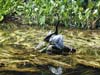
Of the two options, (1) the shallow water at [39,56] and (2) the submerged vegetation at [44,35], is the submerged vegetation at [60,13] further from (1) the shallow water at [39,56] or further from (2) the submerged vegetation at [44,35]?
(1) the shallow water at [39,56]

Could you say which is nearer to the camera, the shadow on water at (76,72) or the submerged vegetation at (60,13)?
the shadow on water at (76,72)

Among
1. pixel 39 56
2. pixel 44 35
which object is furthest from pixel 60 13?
pixel 39 56

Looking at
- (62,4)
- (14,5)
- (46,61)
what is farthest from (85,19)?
(46,61)

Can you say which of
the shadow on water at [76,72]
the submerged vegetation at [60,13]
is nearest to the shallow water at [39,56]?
the shadow on water at [76,72]

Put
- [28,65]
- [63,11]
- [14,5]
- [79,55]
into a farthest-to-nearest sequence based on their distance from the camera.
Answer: [14,5]
[63,11]
[79,55]
[28,65]

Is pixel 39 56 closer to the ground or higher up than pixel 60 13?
closer to the ground

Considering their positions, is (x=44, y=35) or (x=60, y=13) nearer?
(x=44, y=35)

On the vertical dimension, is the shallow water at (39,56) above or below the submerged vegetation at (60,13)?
below

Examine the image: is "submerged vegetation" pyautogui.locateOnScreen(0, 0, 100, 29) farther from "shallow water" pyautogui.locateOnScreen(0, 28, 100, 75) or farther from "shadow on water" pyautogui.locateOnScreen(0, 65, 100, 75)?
"shadow on water" pyautogui.locateOnScreen(0, 65, 100, 75)

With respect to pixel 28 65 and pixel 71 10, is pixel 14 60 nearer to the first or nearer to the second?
pixel 28 65

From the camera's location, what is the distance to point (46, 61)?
12.6ft

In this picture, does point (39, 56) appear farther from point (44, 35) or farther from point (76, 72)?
point (44, 35)

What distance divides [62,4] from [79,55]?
2543 millimetres

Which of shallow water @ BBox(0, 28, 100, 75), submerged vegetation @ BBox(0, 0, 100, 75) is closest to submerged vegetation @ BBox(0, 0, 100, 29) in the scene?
submerged vegetation @ BBox(0, 0, 100, 75)
